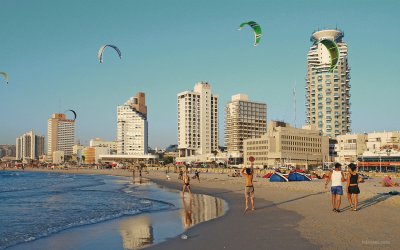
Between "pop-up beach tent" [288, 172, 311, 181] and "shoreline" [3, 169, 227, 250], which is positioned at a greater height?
"shoreline" [3, 169, 227, 250]

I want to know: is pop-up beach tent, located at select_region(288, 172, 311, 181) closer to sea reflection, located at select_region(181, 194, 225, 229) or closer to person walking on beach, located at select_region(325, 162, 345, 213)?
sea reflection, located at select_region(181, 194, 225, 229)

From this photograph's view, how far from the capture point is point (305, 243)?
31.4ft

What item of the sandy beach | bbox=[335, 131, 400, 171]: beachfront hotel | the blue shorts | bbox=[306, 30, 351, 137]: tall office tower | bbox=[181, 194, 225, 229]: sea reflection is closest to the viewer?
the sandy beach

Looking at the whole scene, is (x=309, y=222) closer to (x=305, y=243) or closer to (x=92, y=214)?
(x=305, y=243)

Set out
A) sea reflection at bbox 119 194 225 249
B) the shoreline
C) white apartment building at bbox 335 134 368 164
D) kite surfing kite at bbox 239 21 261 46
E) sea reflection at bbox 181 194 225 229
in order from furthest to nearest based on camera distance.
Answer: white apartment building at bbox 335 134 368 164 < kite surfing kite at bbox 239 21 261 46 < sea reflection at bbox 181 194 225 229 < sea reflection at bbox 119 194 225 249 < the shoreline

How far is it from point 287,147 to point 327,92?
147 ft

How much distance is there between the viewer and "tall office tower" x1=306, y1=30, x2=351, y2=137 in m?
168

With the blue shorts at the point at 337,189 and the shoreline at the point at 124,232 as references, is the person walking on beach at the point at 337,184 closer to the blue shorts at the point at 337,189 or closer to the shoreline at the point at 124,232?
the blue shorts at the point at 337,189

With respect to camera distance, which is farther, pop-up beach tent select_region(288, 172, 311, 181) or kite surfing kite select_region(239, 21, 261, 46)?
pop-up beach tent select_region(288, 172, 311, 181)

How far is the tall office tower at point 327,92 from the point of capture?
168 m

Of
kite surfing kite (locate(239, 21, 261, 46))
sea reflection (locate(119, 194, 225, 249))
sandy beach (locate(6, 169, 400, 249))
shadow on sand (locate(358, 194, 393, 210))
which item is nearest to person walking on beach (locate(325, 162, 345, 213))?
sandy beach (locate(6, 169, 400, 249))

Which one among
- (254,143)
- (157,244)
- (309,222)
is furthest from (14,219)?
(254,143)

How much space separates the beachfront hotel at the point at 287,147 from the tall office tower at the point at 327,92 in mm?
19756

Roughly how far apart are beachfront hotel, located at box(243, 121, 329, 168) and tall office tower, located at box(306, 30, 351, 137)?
1976 centimetres
